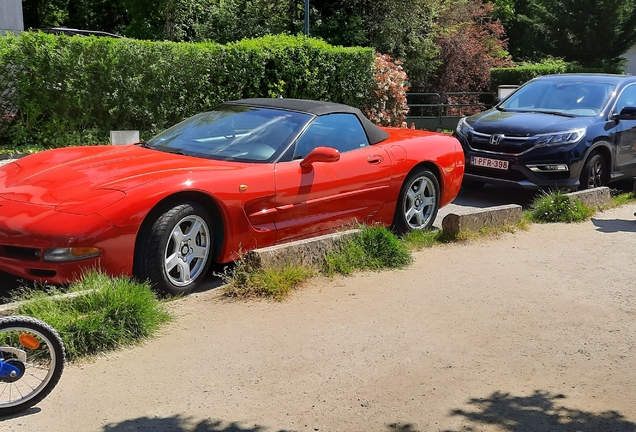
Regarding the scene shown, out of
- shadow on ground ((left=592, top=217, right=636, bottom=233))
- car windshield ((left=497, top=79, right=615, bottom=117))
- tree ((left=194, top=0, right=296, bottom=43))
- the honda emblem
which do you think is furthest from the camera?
tree ((left=194, top=0, right=296, bottom=43))

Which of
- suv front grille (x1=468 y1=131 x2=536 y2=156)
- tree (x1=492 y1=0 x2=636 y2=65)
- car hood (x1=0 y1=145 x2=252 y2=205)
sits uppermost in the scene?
tree (x1=492 y1=0 x2=636 y2=65)

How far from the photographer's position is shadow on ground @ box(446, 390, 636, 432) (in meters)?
3.66

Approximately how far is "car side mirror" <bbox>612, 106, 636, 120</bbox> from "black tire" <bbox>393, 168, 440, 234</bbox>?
3.97 metres

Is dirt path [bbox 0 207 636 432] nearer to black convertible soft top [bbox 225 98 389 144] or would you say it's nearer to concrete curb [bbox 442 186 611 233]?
concrete curb [bbox 442 186 611 233]

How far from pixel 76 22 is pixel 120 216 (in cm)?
2877

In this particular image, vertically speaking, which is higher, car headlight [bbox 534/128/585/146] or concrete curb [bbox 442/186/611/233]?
car headlight [bbox 534/128/585/146]

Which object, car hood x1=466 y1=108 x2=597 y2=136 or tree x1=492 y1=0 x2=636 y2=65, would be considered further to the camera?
tree x1=492 y1=0 x2=636 y2=65

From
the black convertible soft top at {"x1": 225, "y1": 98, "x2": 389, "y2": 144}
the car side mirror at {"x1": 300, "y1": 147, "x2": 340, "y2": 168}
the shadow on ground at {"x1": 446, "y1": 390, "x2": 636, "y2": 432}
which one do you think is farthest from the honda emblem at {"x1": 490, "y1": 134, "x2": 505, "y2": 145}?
the shadow on ground at {"x1": 446, "y1": 390, "x2": 636, "y2": 432}

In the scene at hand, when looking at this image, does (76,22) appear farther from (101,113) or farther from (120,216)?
(120,216)

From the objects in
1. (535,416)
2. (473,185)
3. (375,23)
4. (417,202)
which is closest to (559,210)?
(417,202)

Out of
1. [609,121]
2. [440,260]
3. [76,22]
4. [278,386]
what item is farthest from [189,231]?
[76,22]

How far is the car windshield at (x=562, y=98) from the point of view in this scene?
34.6ft

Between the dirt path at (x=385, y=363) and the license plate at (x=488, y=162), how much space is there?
357cm

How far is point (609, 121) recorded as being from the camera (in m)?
10.3
